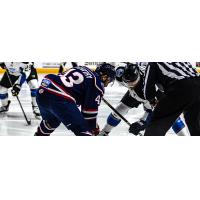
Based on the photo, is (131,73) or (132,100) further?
(132,100)

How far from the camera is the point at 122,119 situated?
2.42m

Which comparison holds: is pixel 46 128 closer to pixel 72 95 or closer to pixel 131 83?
pixel 72 95

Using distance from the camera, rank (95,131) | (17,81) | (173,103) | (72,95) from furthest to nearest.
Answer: (17,81) → (95,131) → (72,95) → (173,103)

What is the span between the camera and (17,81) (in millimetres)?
2746

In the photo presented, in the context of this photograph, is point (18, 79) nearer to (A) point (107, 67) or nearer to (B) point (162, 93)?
(A) point (107, 67)

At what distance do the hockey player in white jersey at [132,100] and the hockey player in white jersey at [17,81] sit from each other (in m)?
0.46

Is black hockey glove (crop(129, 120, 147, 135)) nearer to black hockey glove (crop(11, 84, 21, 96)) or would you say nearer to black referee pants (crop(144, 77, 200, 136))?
black referee pants (crop(144, 77, 200, 136))

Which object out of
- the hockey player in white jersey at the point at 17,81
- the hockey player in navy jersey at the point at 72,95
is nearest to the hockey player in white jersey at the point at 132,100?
the hockey player in navy jersey at the point at 72,95

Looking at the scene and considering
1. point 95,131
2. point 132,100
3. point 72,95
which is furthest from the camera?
point 132,100

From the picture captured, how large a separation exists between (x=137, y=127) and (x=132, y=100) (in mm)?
288

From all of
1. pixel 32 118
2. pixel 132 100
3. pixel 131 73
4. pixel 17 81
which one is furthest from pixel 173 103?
pixel 17 81

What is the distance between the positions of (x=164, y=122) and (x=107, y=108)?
0.60 meters
